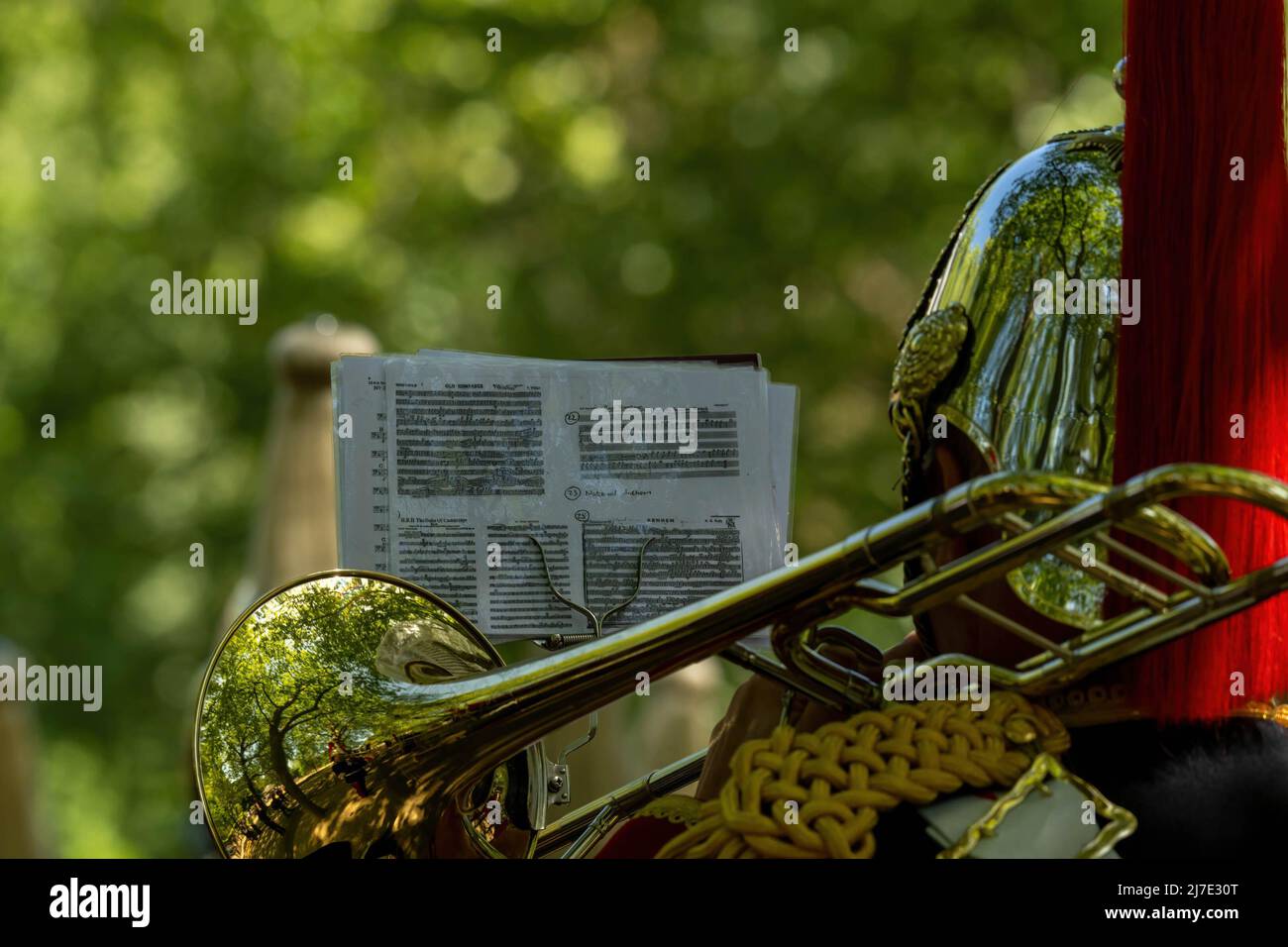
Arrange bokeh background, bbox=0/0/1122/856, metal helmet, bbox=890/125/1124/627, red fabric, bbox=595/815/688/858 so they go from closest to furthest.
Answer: metal helmet, bbox=890/125/1124/627 < red fabric, bbox=595/815/688/858 < bokeh background, bbox=0/0/1122/856

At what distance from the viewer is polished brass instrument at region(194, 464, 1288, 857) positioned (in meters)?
1.55

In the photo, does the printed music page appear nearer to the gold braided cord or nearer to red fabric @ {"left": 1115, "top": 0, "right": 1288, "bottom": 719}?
the gold braided cord

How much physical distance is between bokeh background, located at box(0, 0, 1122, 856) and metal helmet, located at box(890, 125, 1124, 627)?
6.55 m

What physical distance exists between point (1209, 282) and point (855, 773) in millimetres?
609

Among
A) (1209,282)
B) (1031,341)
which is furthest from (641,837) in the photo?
(1209,282)

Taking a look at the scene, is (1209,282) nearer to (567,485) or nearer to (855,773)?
(855,773)

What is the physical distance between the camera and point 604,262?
8.49m

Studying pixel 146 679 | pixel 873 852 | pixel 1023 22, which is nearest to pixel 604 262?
pixel 1023 22

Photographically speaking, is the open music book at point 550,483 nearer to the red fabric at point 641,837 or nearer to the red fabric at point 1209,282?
the red fabric at point 641,837

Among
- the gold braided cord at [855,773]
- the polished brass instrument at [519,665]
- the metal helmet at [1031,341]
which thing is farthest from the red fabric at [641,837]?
the metal helmet at [1031,341]

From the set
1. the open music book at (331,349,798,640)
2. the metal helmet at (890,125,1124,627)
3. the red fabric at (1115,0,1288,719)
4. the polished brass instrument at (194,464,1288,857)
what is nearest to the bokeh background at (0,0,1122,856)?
the open music book at (331,349,798,640)

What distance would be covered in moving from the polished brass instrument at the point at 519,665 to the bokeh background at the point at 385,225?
645cm

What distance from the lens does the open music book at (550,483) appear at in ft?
6.41
